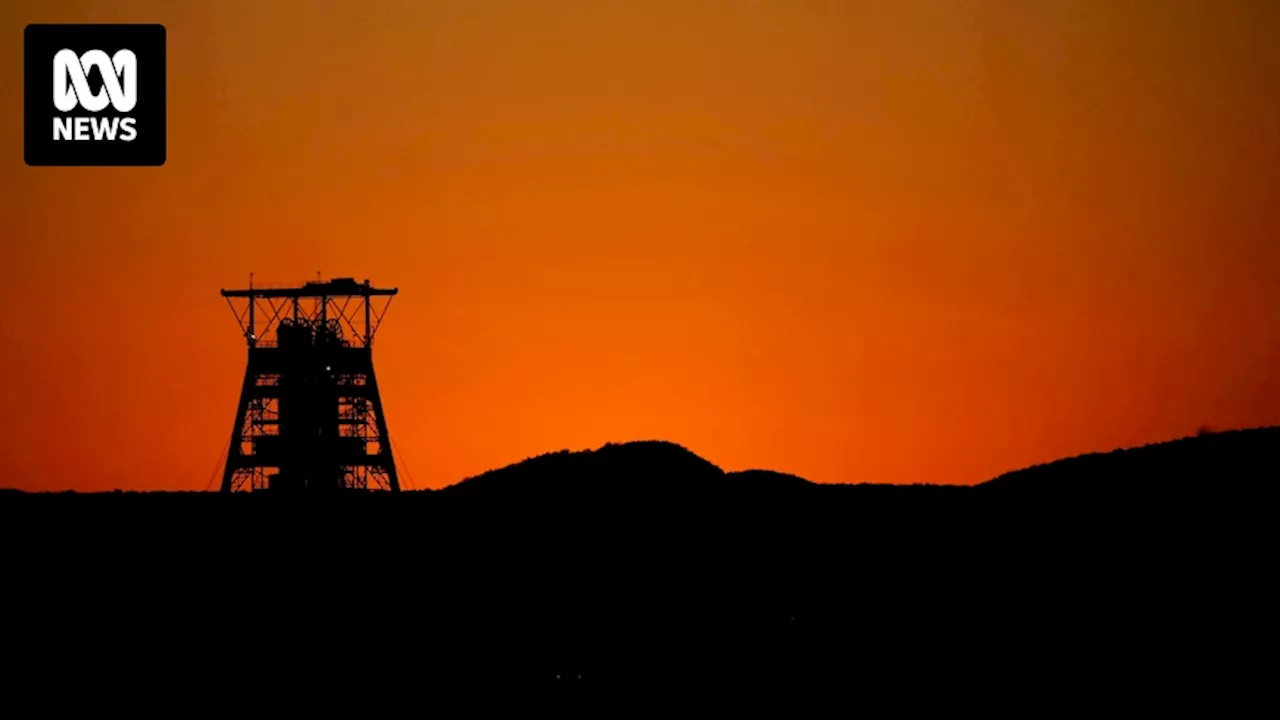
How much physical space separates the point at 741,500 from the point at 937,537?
5072 mm

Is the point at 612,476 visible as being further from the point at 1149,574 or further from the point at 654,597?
the point at 1149,574

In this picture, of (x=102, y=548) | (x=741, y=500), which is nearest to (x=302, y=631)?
(x=102, y=548)

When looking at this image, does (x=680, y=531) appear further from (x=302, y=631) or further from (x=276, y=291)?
(x=276, y=291)

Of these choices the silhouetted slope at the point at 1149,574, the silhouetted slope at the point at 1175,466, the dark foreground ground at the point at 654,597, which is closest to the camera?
the silhouetted slope at the point at 1149,574

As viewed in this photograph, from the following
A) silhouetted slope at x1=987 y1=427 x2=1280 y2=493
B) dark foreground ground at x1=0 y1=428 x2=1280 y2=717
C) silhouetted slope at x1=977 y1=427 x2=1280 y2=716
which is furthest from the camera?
silhouetted slope at x1=987 y1=427 x2=1280 y2=493

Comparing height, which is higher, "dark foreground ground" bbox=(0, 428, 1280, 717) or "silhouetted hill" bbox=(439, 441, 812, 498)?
"silhouetted hill" bbox=(439, 441, 812, 498)

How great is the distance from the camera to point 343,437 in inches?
3521

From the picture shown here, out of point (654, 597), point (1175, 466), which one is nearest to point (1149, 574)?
point (1175, 466)

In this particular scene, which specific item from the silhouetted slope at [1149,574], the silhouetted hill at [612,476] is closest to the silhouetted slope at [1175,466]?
the silhouetted slope at [1149,574]

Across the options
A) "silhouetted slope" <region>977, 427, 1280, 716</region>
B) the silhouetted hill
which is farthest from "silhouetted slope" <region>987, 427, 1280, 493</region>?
the silhouetted hill

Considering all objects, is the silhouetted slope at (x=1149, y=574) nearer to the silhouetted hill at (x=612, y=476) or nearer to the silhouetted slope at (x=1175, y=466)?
the silhouetted slope at (x=1175, y=466)

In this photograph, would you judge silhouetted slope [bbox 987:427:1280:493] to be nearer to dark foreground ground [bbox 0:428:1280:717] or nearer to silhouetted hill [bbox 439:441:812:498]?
dark foreground ground [bbox 0:428:1280:717]

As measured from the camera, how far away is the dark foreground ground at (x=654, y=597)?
116 feet

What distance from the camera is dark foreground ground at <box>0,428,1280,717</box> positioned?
3522cm
